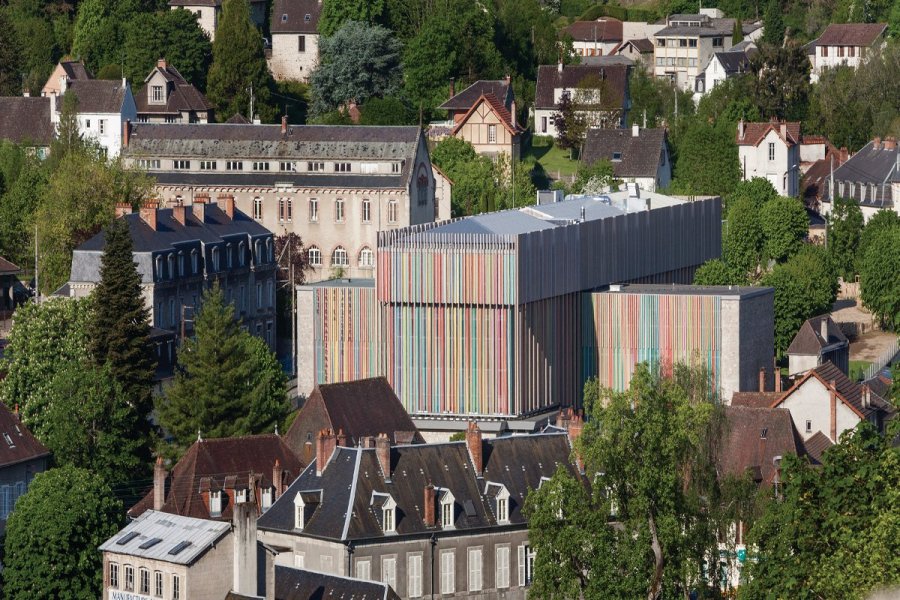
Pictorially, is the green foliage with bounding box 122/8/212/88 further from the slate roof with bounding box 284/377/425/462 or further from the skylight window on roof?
the skylight window on roof

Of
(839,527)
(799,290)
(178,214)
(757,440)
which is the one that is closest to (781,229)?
(799,290)

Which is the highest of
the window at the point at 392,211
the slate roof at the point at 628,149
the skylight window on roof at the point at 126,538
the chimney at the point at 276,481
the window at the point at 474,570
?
the slate roof at the point at 628,149

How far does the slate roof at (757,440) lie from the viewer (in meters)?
93.7

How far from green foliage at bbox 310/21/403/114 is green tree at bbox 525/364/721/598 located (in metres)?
94.6

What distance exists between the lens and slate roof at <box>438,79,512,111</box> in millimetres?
166750

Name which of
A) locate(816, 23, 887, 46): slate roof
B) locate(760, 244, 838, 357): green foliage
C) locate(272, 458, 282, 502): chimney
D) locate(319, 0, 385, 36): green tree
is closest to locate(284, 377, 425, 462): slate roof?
locate(272, 458, 282, 502): chimney

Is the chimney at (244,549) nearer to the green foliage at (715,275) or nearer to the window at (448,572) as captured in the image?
the window at (448,572)

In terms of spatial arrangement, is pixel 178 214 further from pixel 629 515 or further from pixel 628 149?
pixel 629 515

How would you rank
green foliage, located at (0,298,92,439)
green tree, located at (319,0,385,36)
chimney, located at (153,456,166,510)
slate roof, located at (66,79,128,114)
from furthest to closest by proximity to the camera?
green tree, located at (319,0,385,36) < slate roof, located at (66,79,128,114) < green foliage, located at (0,298,92,439) < chimney, located at (153,456,166,510)

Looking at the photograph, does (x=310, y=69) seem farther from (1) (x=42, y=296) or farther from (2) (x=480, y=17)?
(1) (x=42, y=296)

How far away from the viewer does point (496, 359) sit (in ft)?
348

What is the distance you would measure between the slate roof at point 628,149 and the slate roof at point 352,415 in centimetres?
6744

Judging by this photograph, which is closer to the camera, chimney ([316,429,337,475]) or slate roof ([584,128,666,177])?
chimney ([316,429,337,475])

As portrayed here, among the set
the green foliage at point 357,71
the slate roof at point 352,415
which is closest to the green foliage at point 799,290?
the slate roof at point 352,415
